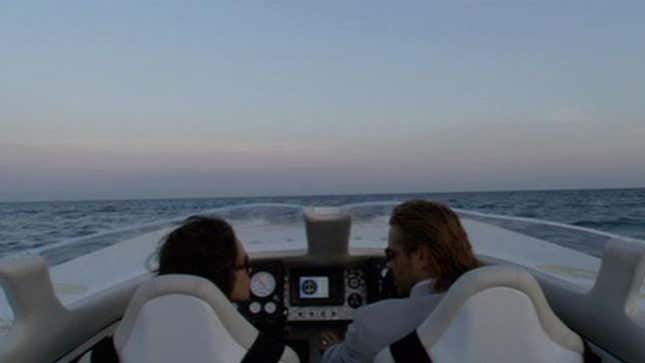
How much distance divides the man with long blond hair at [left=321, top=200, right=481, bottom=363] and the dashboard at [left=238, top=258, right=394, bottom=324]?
1873 mm

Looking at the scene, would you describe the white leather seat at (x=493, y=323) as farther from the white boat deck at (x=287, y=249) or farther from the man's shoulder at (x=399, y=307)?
the white boat deck at (x=287, y=249)

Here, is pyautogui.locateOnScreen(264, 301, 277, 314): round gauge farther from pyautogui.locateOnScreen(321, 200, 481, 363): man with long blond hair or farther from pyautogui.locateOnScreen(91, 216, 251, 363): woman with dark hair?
pyautogui.locateOnScreen(91, 216, 251, 363): woman with dark hair

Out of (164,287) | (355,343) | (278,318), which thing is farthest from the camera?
(278,318)

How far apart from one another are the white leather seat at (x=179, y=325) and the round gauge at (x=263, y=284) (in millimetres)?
2493

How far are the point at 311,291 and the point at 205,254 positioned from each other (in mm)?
2198

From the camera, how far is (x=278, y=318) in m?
3.91

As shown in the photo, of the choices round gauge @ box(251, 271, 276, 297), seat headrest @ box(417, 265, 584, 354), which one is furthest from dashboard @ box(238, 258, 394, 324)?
seat headrest @ box(417, 265, 584, 354)

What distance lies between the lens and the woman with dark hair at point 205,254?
5.80ft

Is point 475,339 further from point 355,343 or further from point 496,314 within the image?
point 355,343

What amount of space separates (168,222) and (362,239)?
1377 mm

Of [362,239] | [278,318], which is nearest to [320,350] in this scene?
[278,318]

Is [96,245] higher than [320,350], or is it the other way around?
[96,245]

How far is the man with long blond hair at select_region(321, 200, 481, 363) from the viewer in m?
1.73

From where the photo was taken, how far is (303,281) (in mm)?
3920
